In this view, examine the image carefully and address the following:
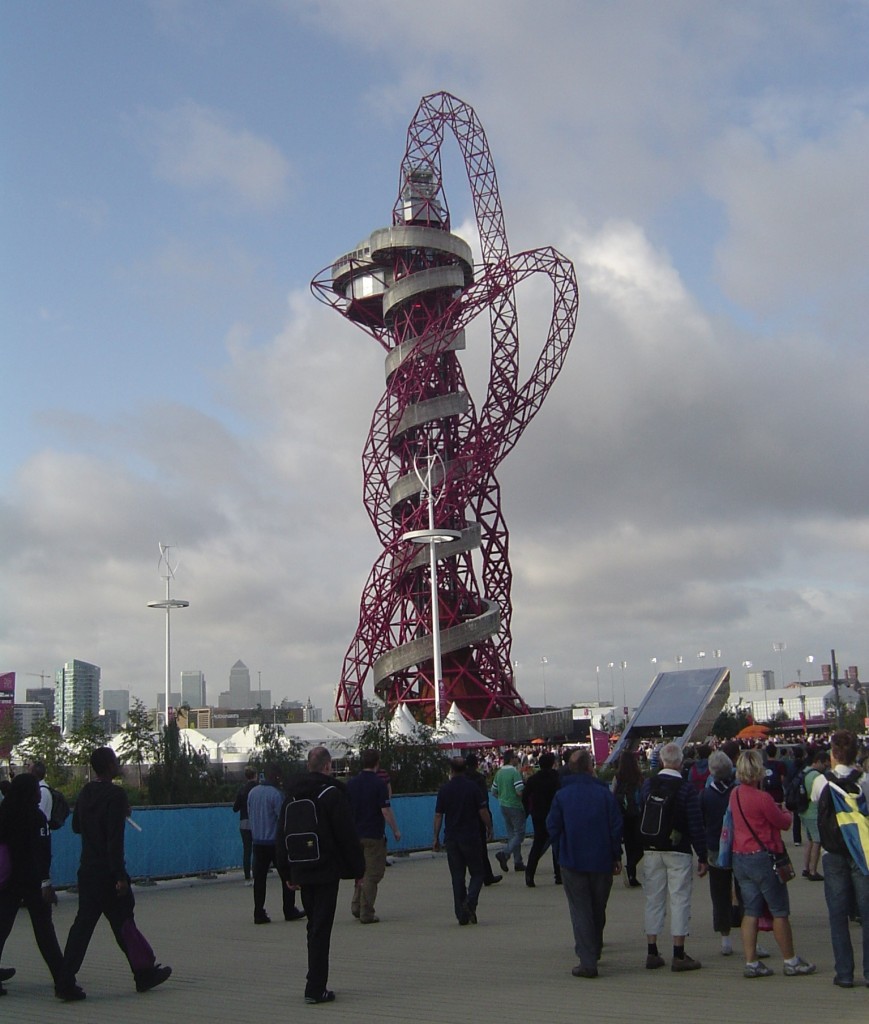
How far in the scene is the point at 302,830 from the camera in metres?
7.53

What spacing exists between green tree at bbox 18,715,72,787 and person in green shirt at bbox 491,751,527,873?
16.5m

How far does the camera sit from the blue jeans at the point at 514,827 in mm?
15281

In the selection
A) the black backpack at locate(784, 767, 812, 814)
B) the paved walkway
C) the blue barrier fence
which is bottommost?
the paved walkway

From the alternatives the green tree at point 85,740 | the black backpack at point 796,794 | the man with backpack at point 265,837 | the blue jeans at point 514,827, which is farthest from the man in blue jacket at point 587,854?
the green tree at point 85,740

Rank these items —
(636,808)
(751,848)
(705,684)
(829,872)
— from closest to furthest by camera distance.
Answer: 1. (829,872)
2. (751,848)
3. (636,808)
4. (705,684)

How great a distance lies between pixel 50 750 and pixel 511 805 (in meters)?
19.3

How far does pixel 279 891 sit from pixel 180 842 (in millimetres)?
2016

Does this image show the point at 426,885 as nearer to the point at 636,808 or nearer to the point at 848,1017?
the point at 636,808

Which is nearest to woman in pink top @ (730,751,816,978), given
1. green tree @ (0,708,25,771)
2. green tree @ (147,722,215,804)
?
green tree @ (147,722,215,804)

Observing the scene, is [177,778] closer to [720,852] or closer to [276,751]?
[276,751]

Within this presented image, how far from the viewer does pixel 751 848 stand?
7.82m

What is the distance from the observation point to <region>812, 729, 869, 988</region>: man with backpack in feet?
23.3

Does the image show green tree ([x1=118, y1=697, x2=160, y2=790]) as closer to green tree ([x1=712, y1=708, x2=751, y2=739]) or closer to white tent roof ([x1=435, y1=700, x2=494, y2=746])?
white tent roof ([x1=435, y1=700, x2=494, y2=746])

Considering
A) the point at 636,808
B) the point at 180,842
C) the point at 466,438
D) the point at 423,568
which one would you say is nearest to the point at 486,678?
the point at 423,568
